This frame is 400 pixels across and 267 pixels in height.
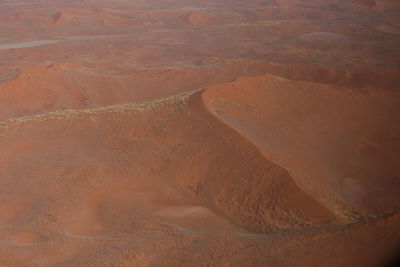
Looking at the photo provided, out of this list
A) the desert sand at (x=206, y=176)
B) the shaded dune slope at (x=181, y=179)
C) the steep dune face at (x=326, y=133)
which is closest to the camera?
the desert sand at (x=206, y=176)

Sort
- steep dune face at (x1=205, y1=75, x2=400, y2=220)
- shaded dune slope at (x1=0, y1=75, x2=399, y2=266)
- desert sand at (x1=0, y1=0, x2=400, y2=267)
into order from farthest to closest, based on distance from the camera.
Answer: steep dune face at (x1=205, y1=75, x2=400, y2=220) → shaded dune slope at (x1=0, y1=75, x2=399, y2=266) → desert sand at (x1=0, y1=0, x2=400, y2=267)

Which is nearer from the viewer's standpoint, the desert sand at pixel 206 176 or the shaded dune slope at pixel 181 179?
the desert sand at pixel 206 176

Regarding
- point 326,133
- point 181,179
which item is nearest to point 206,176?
point 181,179

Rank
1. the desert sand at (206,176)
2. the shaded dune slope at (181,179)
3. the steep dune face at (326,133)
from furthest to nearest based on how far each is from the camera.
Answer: the steep dune face at (326,133) < the shaded dune slope at (181,179) < the desert sand at (206,176)

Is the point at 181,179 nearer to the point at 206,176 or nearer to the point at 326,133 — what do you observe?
the point at 206,176

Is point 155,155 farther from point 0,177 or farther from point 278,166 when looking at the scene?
point 0,177

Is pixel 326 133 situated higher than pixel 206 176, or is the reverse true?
pixel 326 133

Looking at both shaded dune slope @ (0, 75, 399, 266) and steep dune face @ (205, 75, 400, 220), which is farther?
steep dune face @ (205, 75, 400, 220)

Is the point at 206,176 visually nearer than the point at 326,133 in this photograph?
Yes
